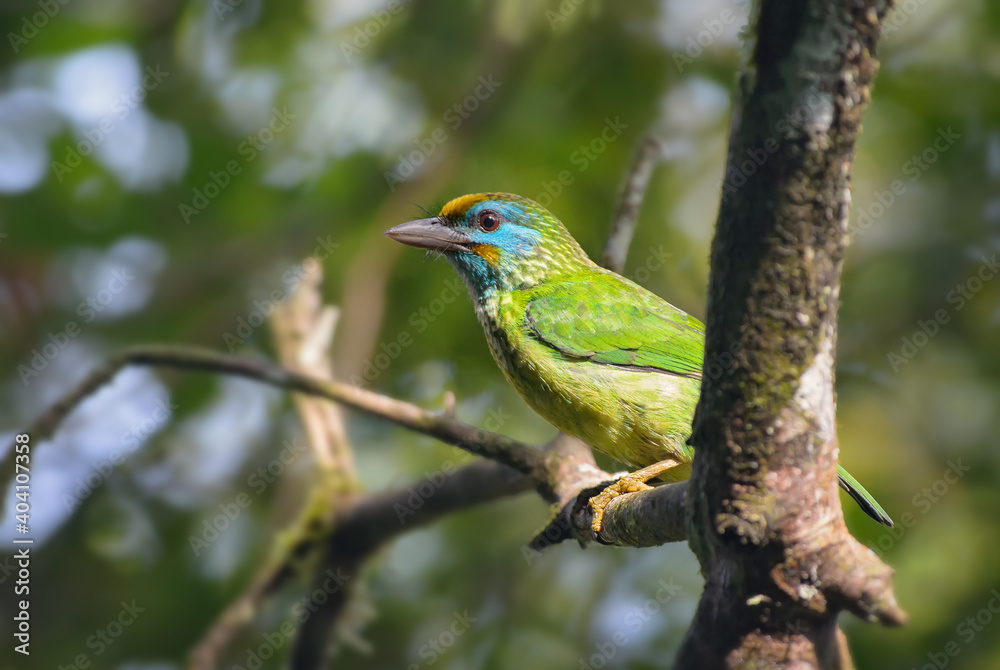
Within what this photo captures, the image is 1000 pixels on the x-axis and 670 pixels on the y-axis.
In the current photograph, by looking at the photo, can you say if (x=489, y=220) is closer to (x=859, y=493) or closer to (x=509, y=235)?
(x=509, y=235)

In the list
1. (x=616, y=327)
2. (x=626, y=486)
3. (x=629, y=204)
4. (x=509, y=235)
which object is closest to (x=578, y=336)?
(x=616, y=327)

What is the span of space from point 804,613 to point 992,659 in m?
3.14

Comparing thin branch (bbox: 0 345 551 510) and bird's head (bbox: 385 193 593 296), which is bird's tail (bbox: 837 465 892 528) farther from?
bird's head (bbox: 385 193 593 296)

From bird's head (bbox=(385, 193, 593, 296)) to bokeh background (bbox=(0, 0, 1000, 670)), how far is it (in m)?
1.01

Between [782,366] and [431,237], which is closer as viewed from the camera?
[782,366]

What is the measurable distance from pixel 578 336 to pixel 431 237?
88 centimetres

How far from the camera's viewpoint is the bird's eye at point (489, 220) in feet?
12.5

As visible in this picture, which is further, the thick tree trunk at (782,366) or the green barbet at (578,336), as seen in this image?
the green barbet at (578,336)

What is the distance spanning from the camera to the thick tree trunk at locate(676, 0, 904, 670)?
1506 mm

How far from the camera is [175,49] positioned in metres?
5.66

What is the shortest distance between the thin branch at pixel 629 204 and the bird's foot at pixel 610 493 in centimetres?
141

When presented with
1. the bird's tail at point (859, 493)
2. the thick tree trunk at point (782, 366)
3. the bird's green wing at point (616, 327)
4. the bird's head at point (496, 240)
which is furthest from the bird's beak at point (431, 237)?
the thick tree trunk at point (782, 366)

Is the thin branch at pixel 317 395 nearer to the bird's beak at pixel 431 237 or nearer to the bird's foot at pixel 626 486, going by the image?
the bird's foot at pixel 626 486

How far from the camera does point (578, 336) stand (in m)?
3.24
